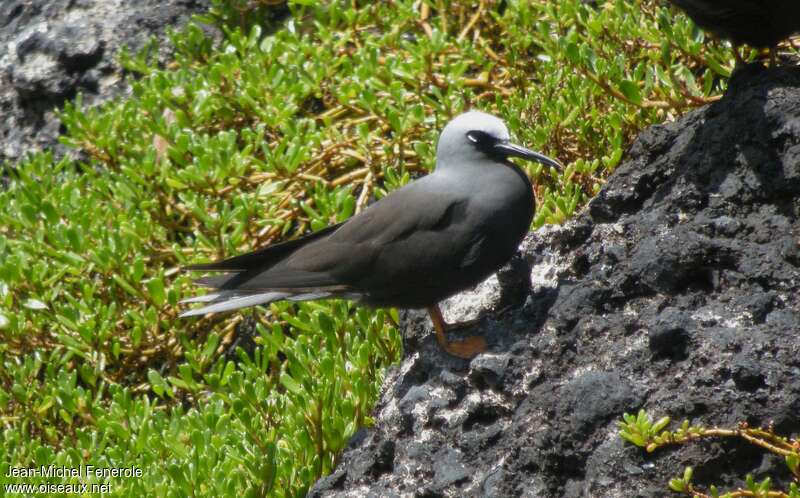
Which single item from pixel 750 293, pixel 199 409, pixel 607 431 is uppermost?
pixel 750 293

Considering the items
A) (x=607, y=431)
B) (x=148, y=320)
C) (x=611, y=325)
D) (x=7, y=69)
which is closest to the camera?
(x=607, y=431)

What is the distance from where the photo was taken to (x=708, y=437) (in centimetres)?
271

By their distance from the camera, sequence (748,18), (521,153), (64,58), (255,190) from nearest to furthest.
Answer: (748,18) < (521,153) < (255,190) < (64,58)

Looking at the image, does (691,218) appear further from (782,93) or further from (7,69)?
(7,69)

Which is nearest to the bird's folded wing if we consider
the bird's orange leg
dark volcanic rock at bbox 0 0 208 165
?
the bird's orange leg

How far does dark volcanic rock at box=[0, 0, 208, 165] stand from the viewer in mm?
6215

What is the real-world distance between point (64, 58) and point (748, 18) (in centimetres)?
418

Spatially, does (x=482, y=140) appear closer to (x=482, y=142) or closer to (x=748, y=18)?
(x=482, y=142)

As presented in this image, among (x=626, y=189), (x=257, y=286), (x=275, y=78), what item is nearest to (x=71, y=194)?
(x=275, y=78)

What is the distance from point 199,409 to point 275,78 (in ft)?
6.22

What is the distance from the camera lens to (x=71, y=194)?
539 cm

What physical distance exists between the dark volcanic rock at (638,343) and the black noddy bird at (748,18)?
0.65 feet

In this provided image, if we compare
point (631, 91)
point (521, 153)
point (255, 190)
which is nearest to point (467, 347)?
point (521, 153)

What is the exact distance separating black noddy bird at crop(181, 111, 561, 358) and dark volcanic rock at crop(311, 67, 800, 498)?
169 mm
